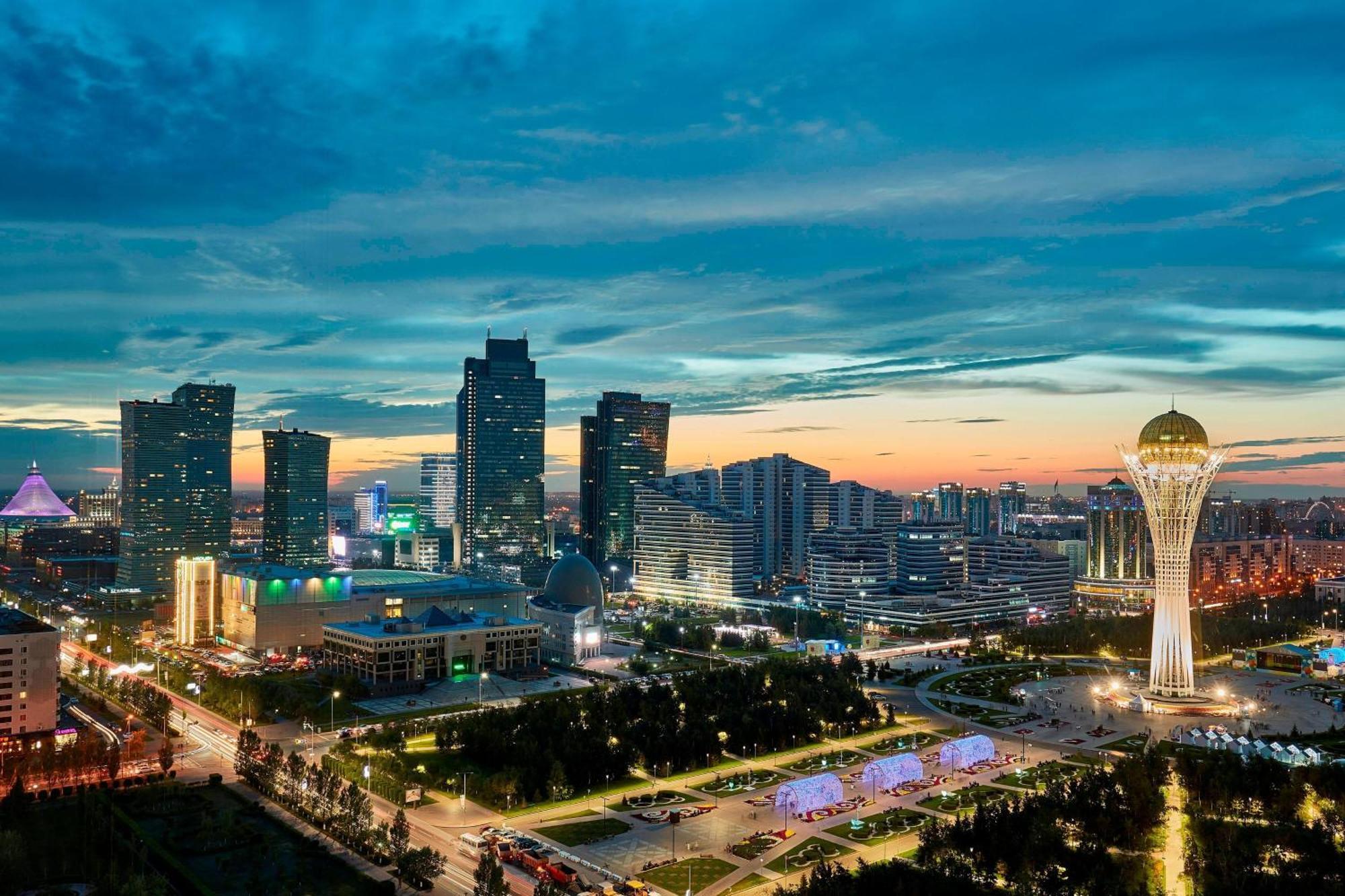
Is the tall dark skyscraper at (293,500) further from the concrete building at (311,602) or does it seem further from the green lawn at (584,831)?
the green lawn at (584,831)

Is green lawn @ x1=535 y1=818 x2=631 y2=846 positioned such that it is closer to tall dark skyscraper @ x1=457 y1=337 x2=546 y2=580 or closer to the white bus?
the white bus

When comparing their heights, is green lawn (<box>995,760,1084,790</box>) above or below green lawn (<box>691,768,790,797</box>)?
above

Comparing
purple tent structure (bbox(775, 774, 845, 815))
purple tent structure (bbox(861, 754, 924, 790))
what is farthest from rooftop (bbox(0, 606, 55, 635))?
purple tent structure (bbox(861, 754, 924, 790))

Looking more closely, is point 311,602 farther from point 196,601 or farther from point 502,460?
point 502,460

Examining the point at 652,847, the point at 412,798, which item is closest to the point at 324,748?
the point at 412,798

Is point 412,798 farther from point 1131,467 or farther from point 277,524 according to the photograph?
point 277,524

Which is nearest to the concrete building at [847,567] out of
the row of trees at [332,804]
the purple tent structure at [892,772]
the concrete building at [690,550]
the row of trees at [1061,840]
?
the concrete building at [690,550]
